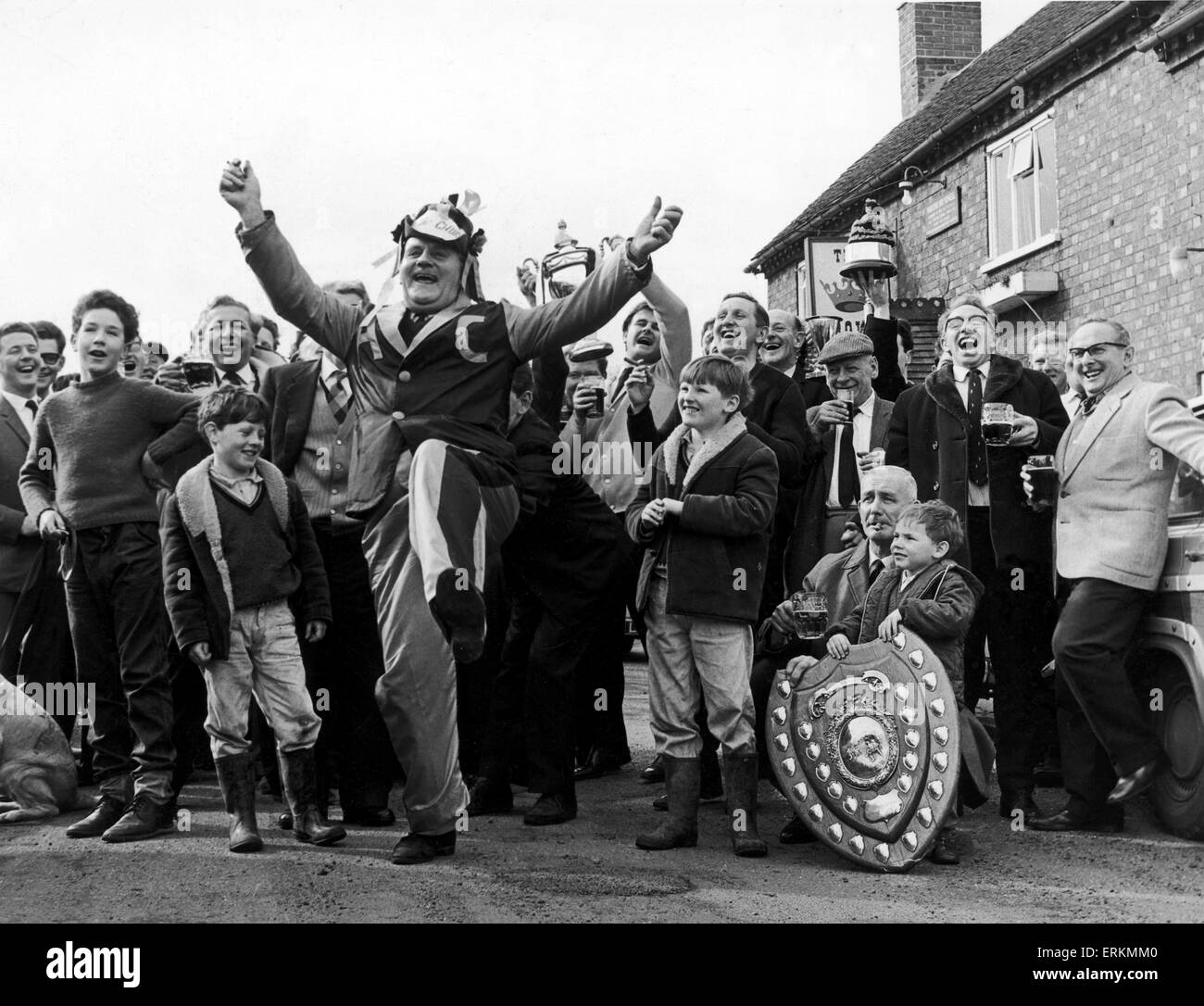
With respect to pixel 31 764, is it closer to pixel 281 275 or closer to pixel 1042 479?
pixel 281 275

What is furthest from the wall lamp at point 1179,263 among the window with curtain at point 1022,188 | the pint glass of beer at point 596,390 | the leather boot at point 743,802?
the leather boot at point 743,802

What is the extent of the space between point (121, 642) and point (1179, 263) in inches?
456

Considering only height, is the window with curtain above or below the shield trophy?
above

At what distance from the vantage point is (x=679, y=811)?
5684mm

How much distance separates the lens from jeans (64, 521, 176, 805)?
6090 millimetres

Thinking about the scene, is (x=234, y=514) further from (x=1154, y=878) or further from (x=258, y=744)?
(x=1154, y=878)

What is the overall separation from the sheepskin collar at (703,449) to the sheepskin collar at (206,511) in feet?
5.08

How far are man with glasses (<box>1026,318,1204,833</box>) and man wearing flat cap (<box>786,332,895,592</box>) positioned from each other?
1.10 meters

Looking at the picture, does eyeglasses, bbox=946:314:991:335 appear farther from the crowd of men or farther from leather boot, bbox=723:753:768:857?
leather boot, bbox=723:753:768:857

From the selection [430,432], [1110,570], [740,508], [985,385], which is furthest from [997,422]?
[430,432]

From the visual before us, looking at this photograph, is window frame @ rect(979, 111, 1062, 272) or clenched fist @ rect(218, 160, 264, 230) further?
window frame @ rect(979, 111, 1062, 272)

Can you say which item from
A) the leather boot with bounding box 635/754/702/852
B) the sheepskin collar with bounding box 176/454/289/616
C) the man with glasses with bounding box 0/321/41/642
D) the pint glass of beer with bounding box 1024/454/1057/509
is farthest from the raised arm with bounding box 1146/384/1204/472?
the man with glasses with bounding box 0/321/41/642
